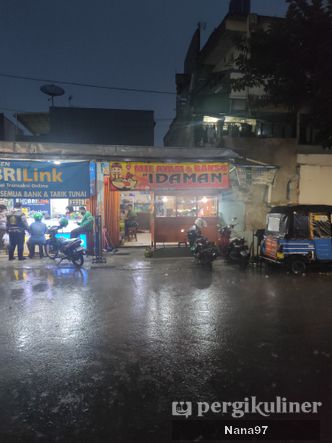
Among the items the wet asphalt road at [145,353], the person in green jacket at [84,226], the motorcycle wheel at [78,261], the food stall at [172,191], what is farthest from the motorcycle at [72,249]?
the food stall at [172,191]

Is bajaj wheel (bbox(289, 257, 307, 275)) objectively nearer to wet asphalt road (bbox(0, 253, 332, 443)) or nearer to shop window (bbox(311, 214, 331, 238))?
shop window (bbox(311, 214, 331, 238))

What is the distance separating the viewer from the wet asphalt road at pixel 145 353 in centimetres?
314

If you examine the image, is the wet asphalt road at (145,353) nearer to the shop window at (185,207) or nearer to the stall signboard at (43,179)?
the stall signboard at (43,179)

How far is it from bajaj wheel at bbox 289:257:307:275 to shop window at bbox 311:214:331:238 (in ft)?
3.09

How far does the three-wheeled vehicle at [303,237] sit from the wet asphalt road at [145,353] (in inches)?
68.5

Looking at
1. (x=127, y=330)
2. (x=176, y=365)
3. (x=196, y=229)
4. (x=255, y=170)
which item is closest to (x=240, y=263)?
(x=196, y=229)

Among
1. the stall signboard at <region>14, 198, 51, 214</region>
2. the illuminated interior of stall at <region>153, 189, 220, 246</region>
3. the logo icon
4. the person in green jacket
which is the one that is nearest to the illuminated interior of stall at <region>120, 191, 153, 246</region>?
the illuminated interior of stall at <region>153, 189, 220, 246</region>

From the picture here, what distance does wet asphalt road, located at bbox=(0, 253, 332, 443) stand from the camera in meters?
3.14

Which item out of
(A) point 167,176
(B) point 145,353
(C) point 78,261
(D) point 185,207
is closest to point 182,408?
(B) point 145,353

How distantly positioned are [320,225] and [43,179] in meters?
10.5

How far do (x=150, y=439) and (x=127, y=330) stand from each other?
2.60m

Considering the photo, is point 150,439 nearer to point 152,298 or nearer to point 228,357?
point 228,357

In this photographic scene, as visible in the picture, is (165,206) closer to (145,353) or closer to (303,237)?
(303,237)

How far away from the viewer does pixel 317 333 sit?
5.22 m
